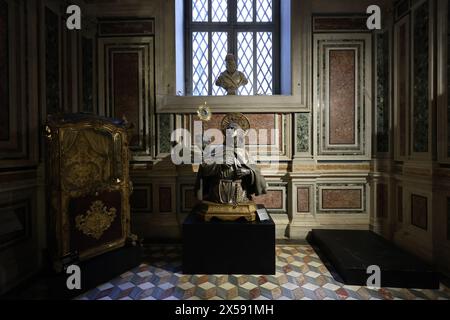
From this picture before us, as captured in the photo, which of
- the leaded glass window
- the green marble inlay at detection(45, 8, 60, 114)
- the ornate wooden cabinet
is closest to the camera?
the ornate wooden cabinet

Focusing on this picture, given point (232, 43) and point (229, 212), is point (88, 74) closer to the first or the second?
point (232, 43)

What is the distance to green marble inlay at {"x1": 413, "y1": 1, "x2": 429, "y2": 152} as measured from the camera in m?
3.21

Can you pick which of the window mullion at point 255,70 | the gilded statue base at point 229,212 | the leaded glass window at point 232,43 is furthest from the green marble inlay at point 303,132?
the gilded statue base at point 229,212

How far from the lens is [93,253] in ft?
Result: 9.37


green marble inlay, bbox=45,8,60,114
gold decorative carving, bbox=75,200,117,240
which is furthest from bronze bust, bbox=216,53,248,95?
gold decorative carving, bbox=75,200,117,240

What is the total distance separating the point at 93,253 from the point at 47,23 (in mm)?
3211

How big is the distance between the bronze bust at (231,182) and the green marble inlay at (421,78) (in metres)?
2.28

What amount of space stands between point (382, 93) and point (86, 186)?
184 inches

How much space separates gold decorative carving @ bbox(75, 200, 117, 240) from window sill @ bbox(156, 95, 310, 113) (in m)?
1.90

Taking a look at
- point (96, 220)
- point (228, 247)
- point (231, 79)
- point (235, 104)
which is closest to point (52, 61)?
point (96, 220)

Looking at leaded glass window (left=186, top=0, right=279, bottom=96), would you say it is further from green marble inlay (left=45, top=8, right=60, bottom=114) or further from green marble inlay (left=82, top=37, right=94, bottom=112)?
green marble inlay (left=45, top=8, right=60, bottom=114)

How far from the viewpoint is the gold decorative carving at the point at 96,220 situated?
279cm

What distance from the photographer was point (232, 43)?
483 centimetres

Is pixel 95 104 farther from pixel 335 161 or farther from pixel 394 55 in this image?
pixel 394 55
